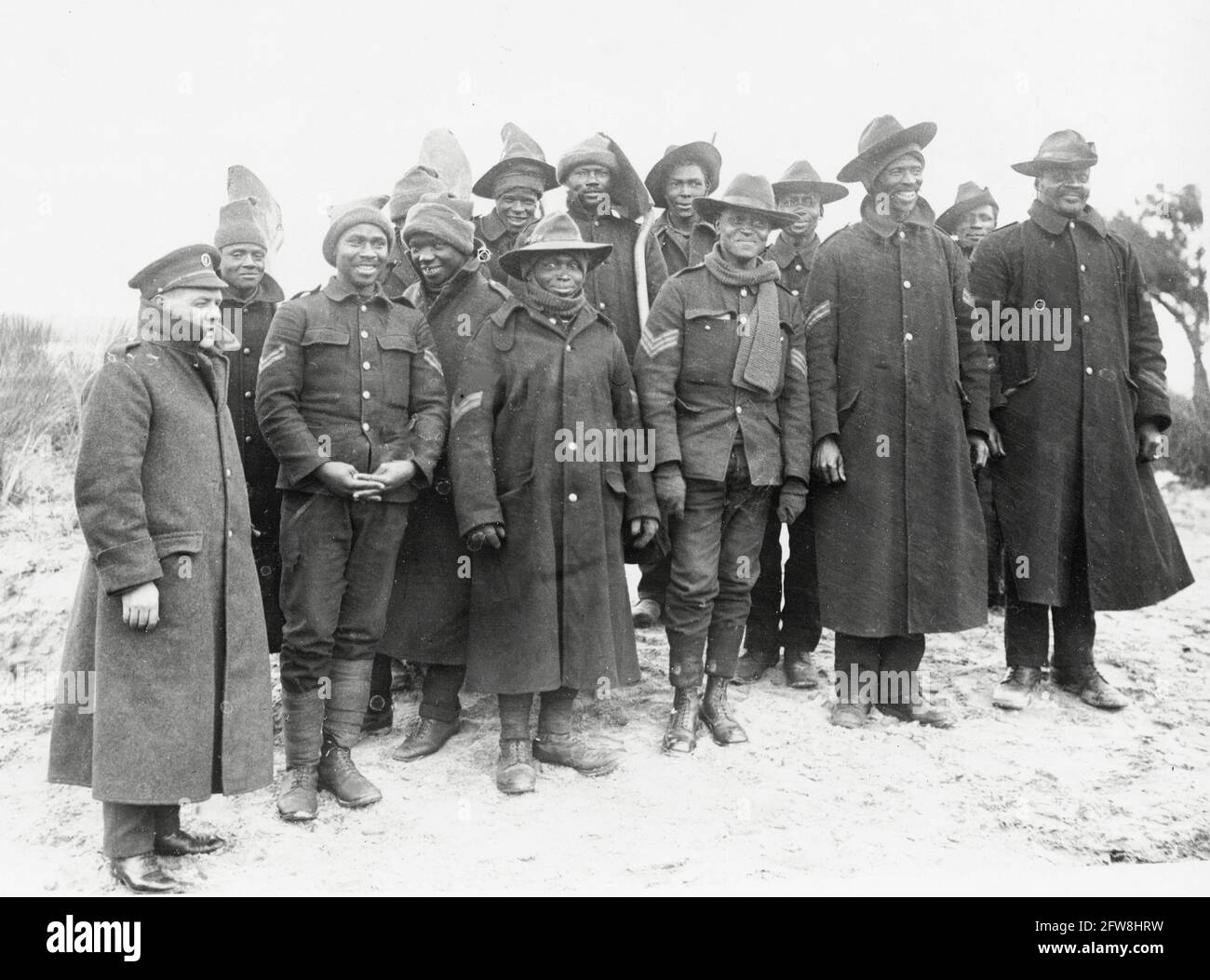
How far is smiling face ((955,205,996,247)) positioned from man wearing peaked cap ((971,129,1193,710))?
1649mm

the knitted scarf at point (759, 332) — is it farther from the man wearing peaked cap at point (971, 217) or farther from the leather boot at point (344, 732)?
the man wearing peaked cap at point (971, 217)

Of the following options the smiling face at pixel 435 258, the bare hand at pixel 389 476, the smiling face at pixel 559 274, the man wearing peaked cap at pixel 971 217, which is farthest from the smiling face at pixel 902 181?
the bare hand at pixel 389 476

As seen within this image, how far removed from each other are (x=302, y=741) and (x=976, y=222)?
18.3 ft

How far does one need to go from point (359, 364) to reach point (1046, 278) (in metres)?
3.52

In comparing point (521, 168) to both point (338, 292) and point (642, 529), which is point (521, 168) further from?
point (642, 529)

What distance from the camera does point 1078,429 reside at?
5609mm

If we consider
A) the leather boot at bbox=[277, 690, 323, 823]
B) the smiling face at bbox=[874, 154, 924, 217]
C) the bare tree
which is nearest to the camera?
the leather boot at bbox=[277, 690, 323, 823]

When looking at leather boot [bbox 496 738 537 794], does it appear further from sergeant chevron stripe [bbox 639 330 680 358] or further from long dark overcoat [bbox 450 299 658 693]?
sergeant chevron stripe [bbox 639 330 680 358]

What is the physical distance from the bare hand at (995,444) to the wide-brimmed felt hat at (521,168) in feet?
8.59

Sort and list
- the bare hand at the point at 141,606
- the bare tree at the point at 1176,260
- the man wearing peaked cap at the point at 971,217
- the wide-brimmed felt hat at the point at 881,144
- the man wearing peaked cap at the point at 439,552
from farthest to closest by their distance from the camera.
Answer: the bare tree at the point at 1176,260, the man wearing peaked cap at the point at 971,217, the wide-brimmed felt hat at the point at 881,144, the man wearing peaked cap at the point at 439,552, the bare hand at the point at 141,606

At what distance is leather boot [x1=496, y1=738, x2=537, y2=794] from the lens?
4.54 m

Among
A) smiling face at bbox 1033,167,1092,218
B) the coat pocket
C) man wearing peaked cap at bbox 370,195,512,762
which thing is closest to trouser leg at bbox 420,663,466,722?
man wearing peaked cap at bbox 370,195,512,762

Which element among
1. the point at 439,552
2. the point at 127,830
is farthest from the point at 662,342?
the point at 127,830

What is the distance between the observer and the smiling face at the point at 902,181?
5281 mm
